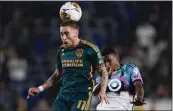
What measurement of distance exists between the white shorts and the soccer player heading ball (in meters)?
0.45

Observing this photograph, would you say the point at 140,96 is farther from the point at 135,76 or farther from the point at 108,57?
the point at 108,57

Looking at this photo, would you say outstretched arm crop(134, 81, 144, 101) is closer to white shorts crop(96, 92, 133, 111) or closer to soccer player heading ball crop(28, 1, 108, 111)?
white shorts crop(96, 92, 133, 111)

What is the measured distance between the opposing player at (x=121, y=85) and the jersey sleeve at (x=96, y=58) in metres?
0.52

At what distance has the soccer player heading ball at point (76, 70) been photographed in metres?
8.23

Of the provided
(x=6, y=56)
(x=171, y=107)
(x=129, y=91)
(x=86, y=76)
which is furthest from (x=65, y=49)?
(x=6, y=56)

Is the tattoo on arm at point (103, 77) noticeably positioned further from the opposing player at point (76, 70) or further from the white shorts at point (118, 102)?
the white shorts at point (118, 102)

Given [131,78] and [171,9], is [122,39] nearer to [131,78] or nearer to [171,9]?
[171,9]

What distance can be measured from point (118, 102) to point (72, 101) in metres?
0.77

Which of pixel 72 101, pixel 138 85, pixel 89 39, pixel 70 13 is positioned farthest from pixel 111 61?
pixel 89 39

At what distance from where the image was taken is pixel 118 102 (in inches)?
342

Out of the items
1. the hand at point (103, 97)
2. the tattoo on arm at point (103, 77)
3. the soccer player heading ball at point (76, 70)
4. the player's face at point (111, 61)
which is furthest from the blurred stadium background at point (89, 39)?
the hand at point (103, 97)

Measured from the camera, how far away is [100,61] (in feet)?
27.2

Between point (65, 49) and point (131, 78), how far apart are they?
→ 39.4 inches

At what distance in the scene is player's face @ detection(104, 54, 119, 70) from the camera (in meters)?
8.84
